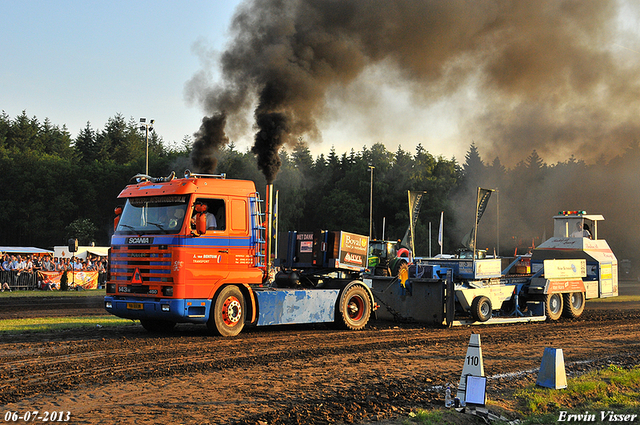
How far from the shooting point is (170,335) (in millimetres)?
12906

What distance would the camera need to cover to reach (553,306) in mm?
18156

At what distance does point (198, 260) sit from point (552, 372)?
683 cm

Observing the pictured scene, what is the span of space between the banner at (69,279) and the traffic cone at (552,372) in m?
27.7

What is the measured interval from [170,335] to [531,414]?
8.31m

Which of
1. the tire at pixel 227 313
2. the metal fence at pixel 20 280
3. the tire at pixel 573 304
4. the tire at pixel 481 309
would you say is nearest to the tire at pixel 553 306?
the tire at pixel 573 304

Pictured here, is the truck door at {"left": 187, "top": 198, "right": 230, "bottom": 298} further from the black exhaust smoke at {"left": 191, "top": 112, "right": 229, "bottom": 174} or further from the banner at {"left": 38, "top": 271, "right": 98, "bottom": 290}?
the banner at {"left": 38, "top": 271, "right": 98, "bottom": 290}

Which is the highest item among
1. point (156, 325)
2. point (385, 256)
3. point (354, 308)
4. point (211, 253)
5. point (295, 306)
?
point (211, 253)

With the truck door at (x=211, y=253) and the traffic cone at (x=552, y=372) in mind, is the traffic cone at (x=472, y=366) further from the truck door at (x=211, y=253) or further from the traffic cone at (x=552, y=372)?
the truck door at (x=211, y=253)

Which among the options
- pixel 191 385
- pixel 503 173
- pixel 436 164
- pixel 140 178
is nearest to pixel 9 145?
pixel 436 164

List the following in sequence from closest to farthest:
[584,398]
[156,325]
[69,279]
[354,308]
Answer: [584,398], [156,325], [354,308], [69,279]

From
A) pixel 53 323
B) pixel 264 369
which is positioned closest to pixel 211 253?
pixel 264 369

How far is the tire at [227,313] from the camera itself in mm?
12094

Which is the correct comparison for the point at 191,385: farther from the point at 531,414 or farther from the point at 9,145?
the point at 9,145

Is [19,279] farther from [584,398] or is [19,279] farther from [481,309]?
[584,398]
